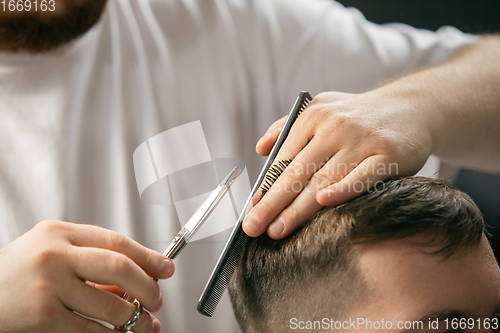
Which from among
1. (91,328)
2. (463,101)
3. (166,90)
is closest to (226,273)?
(91,328)

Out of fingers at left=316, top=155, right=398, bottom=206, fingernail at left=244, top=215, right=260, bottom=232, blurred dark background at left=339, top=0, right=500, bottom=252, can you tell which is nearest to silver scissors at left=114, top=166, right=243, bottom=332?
fingernail at left=244, top=215, right=260, bottom=232

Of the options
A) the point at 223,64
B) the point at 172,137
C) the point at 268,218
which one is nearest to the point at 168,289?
the point at 172,137

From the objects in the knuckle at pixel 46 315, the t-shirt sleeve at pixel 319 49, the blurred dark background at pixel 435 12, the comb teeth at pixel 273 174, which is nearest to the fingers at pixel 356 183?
the comb teeth at pixel 273 174

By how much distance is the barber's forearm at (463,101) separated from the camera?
86 cm

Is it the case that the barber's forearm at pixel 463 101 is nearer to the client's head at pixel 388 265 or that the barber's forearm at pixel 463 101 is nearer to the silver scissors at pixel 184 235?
the client's head at pixel 388 265

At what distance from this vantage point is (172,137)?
1058 millimetres

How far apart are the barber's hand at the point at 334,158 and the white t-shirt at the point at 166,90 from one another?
0.41 meters

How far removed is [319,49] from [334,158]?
596mm

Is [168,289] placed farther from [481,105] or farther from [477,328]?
[481,105]

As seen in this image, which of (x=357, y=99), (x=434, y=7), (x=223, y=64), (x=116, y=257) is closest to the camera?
(x=116, y=257)

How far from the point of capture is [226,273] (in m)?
0.66

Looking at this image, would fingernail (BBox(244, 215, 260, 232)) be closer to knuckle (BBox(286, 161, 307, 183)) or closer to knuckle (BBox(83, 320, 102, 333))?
knuckle (BBox(286, 161, 307, 183))

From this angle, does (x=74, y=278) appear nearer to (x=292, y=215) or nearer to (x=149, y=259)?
(x=149, y=259)

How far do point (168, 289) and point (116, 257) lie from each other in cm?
54
